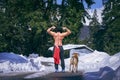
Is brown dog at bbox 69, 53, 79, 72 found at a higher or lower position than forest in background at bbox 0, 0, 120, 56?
higher

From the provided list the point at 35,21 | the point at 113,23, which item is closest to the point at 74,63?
the point at 35,21

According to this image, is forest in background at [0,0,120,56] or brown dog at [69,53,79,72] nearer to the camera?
brown dog at [69,53,79,72]

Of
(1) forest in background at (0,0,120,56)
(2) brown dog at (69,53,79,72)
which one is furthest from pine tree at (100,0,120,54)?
(2) brown dog at (69,53,79,72)

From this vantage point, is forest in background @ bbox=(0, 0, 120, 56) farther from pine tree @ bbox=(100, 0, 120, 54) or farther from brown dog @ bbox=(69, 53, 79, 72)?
brown dog @ bbox=(69, 53, 79, 72)

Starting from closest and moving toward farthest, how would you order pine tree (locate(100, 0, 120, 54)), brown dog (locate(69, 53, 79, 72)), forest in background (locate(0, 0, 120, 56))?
brown dog (locate(69, 53, 79, 72)) → forest in background (locate(0, 0, 120, 56)) → pine tree (locate(100, 0, 120, 54))

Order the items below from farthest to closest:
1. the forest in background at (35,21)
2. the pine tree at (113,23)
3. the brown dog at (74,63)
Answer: the pine tree at (113,23), the forest in background at (35,21), the brown dog at (74,63)

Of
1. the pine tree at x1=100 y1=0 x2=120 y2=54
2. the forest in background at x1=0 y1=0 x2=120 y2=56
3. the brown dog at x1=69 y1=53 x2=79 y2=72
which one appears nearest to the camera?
the brown dog at x1=69 y1=53 x2=79 y2=72

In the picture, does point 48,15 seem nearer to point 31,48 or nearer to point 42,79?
point 31,48

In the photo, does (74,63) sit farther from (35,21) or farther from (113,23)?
(113,23)

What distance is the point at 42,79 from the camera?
12.6 metres

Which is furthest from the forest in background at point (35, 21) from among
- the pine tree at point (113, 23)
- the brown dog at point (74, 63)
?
the brown dog at point (74, 63)

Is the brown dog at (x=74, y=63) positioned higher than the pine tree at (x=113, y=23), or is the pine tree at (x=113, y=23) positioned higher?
the brown dog at (x=74, y=63)

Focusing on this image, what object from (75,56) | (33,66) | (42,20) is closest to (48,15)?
(42,20)

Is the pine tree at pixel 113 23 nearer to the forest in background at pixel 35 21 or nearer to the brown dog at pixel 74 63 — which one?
the forest in background at pixel 35 21
